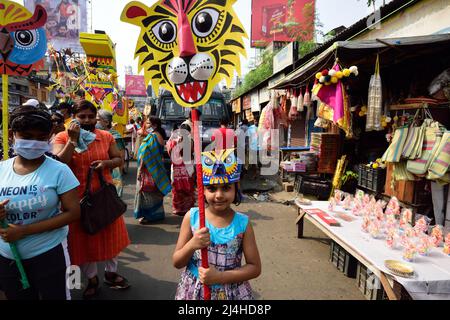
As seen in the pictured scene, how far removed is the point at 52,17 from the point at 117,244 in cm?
2767

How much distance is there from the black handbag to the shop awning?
343 cm

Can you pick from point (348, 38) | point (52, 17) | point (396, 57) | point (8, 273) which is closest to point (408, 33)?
point (396, 57)

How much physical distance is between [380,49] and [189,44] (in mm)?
3442

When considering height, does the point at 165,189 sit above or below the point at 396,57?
below

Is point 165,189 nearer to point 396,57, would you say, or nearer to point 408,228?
point 408,228

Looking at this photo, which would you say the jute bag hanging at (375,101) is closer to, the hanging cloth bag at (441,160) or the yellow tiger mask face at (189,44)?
the hanging cloth bag at (441,160)

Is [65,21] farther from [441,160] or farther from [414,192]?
[441,160]

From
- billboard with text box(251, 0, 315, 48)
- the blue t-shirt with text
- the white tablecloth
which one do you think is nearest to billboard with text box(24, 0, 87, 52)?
billboard with text box(251, 0, 315, 48)

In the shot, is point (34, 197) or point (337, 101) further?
point (337, 101)

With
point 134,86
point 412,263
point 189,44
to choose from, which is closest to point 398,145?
point 412,263

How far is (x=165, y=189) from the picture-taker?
4.68m

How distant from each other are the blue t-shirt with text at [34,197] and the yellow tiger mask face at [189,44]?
2.76 feet

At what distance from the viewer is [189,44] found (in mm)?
1549

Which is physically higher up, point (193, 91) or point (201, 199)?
point (193, 91)
